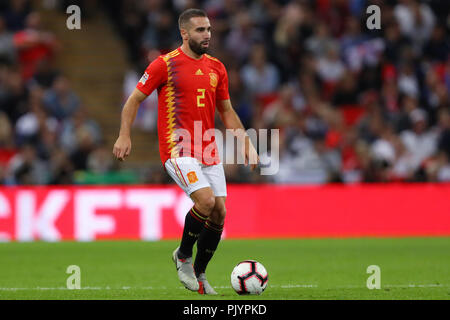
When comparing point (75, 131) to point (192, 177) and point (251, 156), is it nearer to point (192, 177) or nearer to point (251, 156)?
point (251, 156)

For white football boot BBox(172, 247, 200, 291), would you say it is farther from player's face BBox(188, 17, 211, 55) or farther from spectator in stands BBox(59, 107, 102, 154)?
spectator in stands BBox(59, 107, 102, 154)

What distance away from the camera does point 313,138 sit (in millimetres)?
16875

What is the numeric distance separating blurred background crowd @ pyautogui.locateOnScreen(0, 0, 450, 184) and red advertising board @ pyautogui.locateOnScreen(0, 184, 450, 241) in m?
0.59

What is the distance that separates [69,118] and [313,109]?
4.90 metres

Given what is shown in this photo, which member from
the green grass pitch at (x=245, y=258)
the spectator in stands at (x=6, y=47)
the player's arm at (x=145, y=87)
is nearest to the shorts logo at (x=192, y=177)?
the player's arm at (x=145, y=87)

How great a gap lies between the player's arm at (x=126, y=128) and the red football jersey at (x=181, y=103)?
102 millimetres

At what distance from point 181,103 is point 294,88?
34.6 feet

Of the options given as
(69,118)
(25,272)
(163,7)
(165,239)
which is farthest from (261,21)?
(25,272)

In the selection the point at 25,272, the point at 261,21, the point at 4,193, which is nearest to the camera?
the point at 25,272

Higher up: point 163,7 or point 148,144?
point 163,7

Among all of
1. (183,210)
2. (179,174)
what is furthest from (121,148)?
(183,210)

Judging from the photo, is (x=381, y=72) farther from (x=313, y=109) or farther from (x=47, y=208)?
(x=47, y=208)

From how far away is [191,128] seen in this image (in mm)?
7930

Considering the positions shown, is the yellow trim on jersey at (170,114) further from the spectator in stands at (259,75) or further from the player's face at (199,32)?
the spectator in stands at (259,75)
